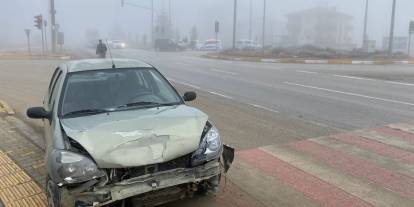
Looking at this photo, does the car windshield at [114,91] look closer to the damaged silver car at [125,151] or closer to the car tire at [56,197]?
the damaged silver car at [125,151]

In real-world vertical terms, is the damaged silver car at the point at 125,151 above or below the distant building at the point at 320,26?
below

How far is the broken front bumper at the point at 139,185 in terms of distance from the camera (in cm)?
386

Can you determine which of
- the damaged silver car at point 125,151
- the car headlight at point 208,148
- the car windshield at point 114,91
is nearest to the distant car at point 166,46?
the car windshield at point 114,91

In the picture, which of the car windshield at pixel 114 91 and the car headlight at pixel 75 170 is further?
the car windshield at pixel 114 91

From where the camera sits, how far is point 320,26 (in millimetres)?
86375

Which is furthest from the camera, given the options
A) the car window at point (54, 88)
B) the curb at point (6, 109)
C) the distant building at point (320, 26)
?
the distant building at point (320, 26)

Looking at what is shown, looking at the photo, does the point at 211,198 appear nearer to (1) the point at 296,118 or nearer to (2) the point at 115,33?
(1) the point at 296,118

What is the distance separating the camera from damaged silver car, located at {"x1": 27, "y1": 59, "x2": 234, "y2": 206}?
12.8ft

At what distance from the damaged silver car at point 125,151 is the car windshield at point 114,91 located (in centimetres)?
1

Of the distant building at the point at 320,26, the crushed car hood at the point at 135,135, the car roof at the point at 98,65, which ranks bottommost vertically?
the crushed car hood at the point at 135,135

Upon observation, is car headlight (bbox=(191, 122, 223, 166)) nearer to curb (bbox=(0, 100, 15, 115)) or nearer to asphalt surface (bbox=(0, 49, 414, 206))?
asphalt surface (bbox=(0, 49, 414, 206))

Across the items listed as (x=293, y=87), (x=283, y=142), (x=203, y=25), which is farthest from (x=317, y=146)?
(x=203, y=25)

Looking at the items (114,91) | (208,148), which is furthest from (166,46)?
(208,148)

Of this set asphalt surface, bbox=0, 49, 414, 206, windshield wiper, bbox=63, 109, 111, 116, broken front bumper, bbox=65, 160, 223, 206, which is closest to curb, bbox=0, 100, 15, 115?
asphalt surface, bbox=0, 49, 414, 206
